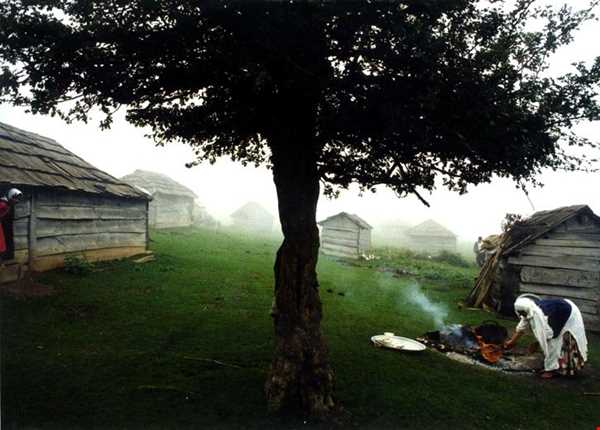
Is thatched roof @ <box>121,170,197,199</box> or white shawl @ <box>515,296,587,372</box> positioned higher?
thatched roof @ <box>121,170,197,199</box>

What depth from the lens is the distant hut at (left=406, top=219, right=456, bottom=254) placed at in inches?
1606

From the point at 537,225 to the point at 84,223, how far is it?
A: 1635 cm

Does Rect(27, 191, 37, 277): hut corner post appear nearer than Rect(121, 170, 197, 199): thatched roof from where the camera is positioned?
Yes

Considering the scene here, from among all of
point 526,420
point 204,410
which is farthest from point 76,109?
point 526,420

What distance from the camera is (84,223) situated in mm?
12336

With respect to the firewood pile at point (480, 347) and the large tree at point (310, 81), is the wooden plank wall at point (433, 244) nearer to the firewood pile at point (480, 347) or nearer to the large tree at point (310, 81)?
the firewood pile at point (480, 347)

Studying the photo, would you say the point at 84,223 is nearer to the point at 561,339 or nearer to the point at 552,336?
the point at 552,336

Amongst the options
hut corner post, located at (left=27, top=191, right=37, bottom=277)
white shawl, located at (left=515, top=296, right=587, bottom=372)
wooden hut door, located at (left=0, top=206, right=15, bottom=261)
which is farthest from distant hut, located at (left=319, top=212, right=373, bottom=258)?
wooden hut door, located at (left=0, top=206, right=15, bottom=261)

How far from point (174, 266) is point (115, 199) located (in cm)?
348

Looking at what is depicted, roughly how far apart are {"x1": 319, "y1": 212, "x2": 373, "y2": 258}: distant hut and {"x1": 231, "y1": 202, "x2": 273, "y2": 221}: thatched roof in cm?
2755

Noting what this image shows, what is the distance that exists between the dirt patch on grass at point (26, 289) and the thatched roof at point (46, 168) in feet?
8.34

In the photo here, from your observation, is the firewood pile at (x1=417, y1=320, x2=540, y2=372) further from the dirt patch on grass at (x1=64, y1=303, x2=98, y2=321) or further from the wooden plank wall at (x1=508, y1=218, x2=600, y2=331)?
the dirt patch on grass at (x1=64, y1=303, x2=98, y2=321)

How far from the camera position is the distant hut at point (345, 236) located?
25.9m

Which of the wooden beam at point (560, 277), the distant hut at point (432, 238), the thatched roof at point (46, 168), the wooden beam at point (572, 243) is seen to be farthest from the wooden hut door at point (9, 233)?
the distant hut at point (432, 238)
